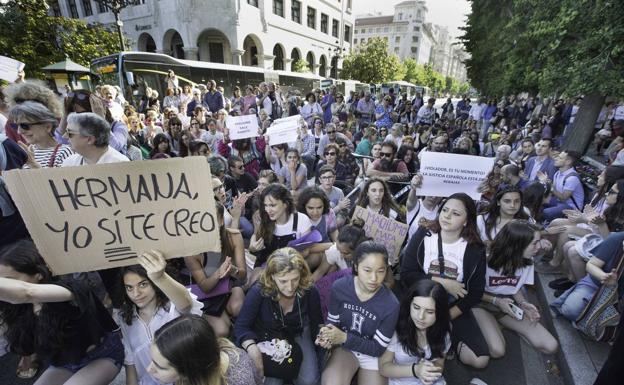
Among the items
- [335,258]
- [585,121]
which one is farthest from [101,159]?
[585,121]

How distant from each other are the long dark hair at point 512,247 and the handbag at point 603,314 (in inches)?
21.3

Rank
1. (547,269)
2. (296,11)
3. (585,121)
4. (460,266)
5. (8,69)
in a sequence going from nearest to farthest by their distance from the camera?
(460,266) → (547,269) → (8,69) → (585,121) → (296,11)

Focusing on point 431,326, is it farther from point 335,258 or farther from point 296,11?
point 296,11

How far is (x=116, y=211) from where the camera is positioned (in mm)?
1666

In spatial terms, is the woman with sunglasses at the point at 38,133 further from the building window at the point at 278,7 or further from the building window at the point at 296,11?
the building window at the point at 296,11

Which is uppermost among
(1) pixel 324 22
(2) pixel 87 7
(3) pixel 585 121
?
(1) pixel 324 22

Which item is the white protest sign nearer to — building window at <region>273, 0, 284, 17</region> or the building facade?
the building facade

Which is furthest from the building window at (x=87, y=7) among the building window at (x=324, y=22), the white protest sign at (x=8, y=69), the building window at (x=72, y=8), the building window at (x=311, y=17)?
the white protest sign at (x=8, y=69)

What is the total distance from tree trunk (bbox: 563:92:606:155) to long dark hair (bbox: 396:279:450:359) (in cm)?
961

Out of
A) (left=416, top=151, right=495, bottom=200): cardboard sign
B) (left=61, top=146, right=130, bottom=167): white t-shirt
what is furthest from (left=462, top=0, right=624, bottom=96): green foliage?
(left=61, top=146, right=130, bottom=167): white t-shirt

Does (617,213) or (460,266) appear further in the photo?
(617,213)

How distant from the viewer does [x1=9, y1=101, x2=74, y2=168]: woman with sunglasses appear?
2746mm

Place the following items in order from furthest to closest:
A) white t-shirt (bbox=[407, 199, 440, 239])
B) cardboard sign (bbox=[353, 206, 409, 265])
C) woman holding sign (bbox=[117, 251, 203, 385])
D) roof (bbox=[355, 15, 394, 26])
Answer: roof (bbox=[355, 15, 394, 26]), white t-shirt (bbox=[407, 199, 440, 239]), cardboard sign (bbox=[353, 206, 409, 265]), woman holding sign (bbox=[117, 251, 203, 385])

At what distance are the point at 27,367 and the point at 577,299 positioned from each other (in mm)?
5113
